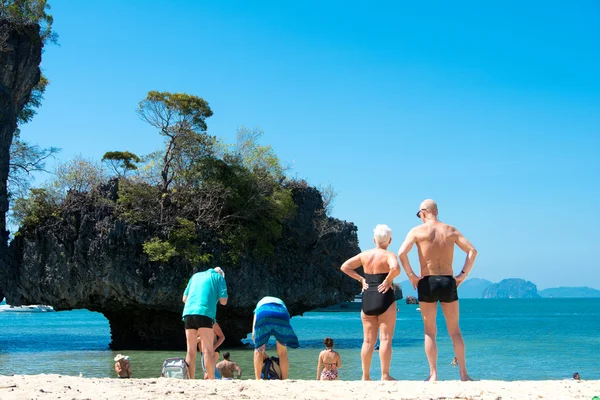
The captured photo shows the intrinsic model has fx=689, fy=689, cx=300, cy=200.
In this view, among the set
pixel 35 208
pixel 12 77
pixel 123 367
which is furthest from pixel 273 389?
pixel 12 77

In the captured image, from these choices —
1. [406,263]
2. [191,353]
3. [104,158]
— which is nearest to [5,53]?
[104,158]

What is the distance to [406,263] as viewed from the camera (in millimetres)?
8828

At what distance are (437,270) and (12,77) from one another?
90.6ft

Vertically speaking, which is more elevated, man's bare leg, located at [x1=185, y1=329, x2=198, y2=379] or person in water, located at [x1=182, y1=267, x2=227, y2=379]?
person in water, located at [x1=182, y1=267, x2=227, y2=379]

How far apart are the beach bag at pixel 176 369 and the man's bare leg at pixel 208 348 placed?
559 millimetres

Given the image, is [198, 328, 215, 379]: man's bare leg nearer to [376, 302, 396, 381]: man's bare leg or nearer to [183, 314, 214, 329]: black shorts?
[183, 314, 214, 329]: black shorts

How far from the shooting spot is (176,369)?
10602 millimetres

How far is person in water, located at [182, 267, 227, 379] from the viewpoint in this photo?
995 cm

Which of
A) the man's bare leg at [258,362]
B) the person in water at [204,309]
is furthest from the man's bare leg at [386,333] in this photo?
the person in water at [204,309]

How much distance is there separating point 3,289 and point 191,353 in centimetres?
2273

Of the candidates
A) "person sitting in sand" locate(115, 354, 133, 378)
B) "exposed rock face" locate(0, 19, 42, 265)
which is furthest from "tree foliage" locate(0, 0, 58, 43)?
"person sitting in sand" locate(115, 354, 133, 378)

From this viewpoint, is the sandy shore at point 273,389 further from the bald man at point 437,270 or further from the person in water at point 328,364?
the person in water at point 328,364

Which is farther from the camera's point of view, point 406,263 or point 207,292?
point 207,292

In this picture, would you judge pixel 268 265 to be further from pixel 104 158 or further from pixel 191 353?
pixel 191 353
